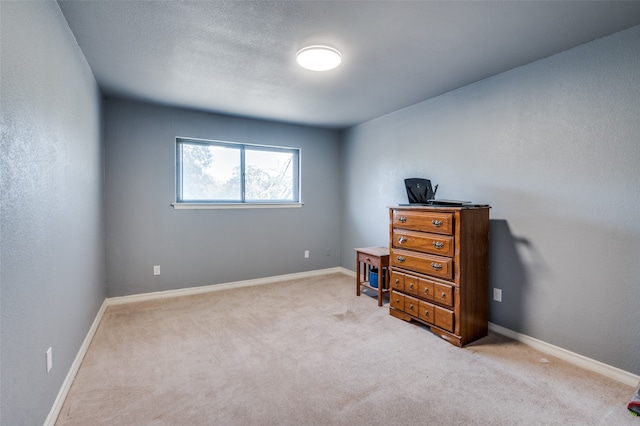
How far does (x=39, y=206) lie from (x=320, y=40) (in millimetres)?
1947

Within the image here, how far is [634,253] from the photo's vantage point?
1.94 metres

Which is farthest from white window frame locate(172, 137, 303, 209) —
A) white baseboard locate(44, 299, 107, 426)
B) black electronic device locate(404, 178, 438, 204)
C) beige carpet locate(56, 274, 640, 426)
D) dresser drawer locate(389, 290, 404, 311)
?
dresser drawer locate(389, 290, 404, 311)

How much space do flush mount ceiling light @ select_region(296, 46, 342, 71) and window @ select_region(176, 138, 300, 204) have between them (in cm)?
201

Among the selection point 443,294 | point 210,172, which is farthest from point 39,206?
point 443,294

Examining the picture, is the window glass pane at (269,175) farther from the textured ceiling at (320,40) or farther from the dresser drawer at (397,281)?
the dresser drawer at (397,281)

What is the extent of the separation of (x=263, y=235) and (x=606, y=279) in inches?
140

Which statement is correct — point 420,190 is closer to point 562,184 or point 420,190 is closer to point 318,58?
point 562,184

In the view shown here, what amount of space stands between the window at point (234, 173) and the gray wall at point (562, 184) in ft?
7.38

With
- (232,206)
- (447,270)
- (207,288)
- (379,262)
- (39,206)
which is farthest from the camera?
(232,206)

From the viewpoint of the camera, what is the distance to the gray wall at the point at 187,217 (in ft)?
11.1

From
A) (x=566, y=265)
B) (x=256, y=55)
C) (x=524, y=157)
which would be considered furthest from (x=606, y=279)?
(x=256, y=55)

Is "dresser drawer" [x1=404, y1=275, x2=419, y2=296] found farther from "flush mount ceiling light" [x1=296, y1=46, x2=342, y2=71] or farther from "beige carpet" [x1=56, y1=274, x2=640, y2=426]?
"flush mount ceiling light" [x1=296, y1=46, x2=342, y2=71]

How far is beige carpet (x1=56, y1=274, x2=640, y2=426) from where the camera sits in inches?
64.3

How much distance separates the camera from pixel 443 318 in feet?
8.23
